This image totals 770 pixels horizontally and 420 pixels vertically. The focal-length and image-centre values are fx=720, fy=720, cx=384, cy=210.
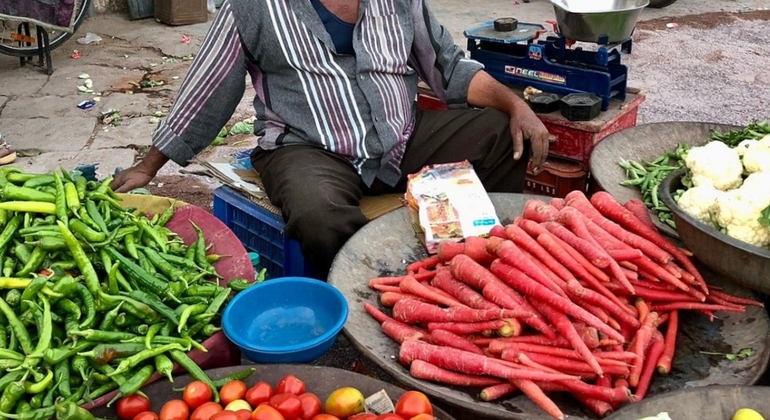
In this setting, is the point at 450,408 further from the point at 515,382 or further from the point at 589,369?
the point at 589,369

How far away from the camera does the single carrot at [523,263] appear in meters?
2.23

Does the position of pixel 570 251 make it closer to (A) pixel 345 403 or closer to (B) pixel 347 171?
(A) pixel 345 403

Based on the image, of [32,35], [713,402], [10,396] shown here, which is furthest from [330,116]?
[32,35]

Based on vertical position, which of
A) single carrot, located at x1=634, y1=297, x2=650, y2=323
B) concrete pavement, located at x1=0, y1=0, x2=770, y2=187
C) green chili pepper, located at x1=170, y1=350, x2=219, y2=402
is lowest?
concrete pavement, located at x1=0, y1=0, x2=770, y2=187

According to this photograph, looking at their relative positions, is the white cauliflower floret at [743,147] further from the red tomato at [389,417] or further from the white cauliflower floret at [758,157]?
the red tomato at [389,417]

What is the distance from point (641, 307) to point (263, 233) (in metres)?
1.66

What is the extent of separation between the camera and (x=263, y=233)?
3.23 metres

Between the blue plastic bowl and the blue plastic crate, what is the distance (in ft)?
2.05

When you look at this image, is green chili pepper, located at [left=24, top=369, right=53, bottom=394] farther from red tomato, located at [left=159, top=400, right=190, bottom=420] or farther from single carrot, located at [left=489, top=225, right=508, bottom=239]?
single carrot, located at [left=489, top=225, right=508, bottom=239]

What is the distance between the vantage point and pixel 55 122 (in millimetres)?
5586

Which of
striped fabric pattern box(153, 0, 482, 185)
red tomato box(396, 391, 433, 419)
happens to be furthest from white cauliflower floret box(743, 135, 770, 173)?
red tomato box(396, 391, 433, 419)

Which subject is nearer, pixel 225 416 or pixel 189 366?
pixel 225 416

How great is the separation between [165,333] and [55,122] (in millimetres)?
3970

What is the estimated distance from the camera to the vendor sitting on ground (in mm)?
3010
